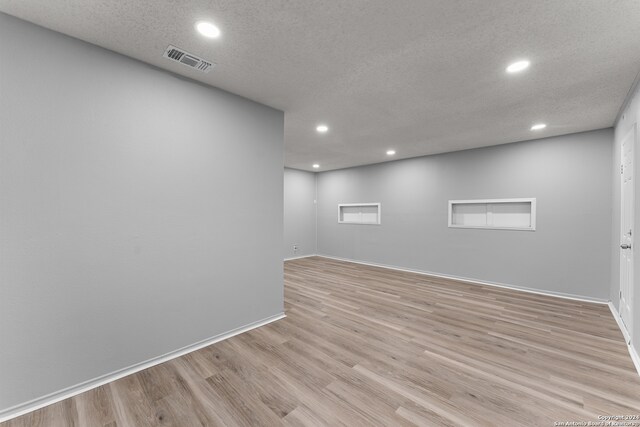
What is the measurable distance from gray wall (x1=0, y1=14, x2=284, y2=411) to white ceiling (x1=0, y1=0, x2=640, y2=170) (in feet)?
1.01

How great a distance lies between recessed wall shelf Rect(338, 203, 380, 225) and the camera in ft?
22.5

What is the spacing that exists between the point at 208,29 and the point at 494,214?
5.42 metres

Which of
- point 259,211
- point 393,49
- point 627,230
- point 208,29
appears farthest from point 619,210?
point 208,29

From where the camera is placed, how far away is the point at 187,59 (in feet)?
7.26

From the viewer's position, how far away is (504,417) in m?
1.70

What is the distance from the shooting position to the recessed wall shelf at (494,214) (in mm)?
4562

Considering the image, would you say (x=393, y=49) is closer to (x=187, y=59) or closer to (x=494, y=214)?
(x=187, y=59)

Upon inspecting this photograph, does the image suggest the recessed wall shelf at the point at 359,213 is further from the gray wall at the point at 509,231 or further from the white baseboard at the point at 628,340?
the white baseboard at the point at 628,340

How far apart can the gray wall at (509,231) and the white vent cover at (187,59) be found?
4966mm

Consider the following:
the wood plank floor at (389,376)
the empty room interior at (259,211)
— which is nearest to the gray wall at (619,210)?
the empty room interior at (259,211)

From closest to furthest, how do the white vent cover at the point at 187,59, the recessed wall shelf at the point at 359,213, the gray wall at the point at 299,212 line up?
the white vent cover at the point at 187,59, the recessed wall shelf at the point at 359,213, the gray wall at the point at 299,212

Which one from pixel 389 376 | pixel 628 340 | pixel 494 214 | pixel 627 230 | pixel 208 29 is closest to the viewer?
pixel 208 29

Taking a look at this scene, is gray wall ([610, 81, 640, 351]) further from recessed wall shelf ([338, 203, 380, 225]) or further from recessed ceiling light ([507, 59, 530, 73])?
recessed wall shelf ([338, 203, 380, 225])

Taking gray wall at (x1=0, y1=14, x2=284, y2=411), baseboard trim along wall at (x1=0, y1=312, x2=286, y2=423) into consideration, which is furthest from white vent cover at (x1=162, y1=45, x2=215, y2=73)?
baseboard trim along wall at (x1=0, y1=312, x2=286, y2=423)
